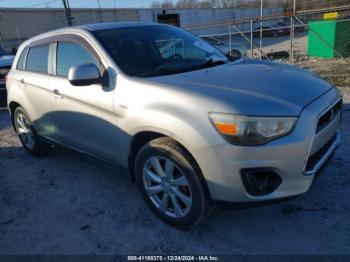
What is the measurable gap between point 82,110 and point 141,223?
4.34 feet

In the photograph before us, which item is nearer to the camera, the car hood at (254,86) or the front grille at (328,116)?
the car hood at (254,86)

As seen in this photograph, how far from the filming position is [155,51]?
3668mm

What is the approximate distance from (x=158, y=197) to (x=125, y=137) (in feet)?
2.07

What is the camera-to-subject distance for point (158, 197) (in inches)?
127

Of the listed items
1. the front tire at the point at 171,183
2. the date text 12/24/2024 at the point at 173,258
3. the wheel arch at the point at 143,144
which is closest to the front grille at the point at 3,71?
the wheel arch at the point at 143,144

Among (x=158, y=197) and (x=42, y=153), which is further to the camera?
(x=42, y=153)

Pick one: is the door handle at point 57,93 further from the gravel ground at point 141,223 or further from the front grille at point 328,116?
the front grille at point 328,116

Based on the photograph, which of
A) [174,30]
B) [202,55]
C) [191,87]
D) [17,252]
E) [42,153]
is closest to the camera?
[191,87]

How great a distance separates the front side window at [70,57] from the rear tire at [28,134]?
4.31 feet

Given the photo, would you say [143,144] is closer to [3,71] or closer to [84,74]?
[84,74]

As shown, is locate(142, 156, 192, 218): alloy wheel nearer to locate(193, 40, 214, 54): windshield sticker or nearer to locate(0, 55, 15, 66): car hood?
locate(193, 40, 214, 54): windshield sticker

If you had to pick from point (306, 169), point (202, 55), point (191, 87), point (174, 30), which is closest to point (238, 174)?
point (306, 169)

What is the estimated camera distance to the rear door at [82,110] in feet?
11.1

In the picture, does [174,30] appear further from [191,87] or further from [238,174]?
[238,174]
